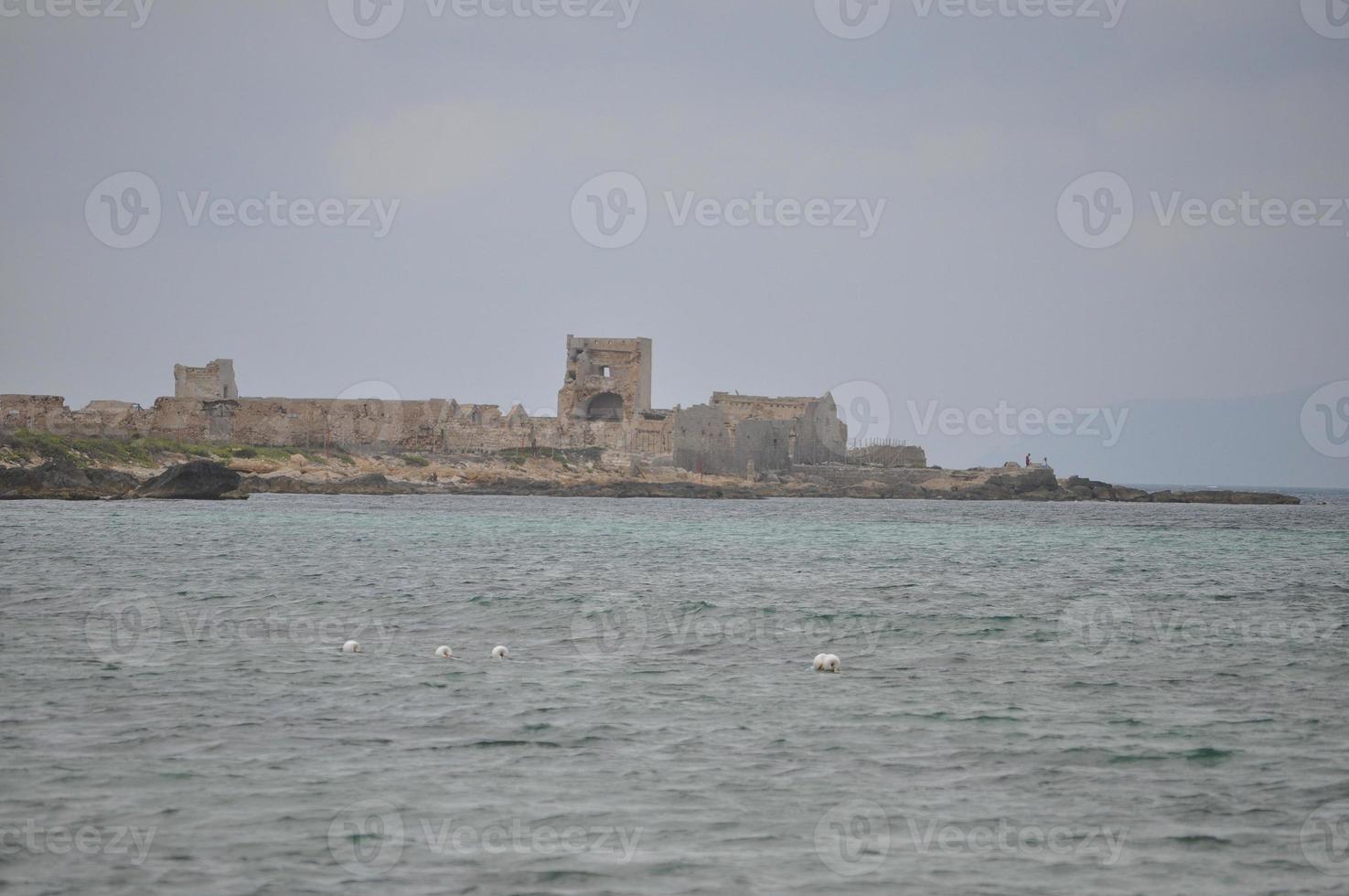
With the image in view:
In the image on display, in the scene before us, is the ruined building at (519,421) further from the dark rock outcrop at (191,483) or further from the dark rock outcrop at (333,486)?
the dark rock outcrop at (191,483)

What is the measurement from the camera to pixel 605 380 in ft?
275

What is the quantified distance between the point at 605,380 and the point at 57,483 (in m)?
37.3

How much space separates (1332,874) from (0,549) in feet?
89.9

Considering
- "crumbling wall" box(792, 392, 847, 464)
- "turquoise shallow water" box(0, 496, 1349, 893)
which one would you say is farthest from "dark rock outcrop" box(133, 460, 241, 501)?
"crumbling wall" box(792, 392, 847, 464)

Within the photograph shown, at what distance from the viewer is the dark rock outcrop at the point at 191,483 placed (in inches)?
2152

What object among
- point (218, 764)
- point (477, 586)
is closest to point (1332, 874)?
point (218, 764)

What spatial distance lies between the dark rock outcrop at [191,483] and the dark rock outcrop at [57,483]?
4.84 ft

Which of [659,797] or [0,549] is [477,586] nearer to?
[0,549]

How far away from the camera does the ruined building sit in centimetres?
6950

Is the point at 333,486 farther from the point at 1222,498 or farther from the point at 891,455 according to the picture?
the point at 1222,498

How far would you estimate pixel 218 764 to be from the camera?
1051 centimetres

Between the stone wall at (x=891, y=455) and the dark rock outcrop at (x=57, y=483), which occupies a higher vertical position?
the stone wall at (x=891, y=455)

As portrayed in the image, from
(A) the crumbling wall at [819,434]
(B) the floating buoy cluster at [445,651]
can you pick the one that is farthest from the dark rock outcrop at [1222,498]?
(B) the floating buoy cluster at [445,651]

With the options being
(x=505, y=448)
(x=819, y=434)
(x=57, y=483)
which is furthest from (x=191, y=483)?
(x=819, y=434)
